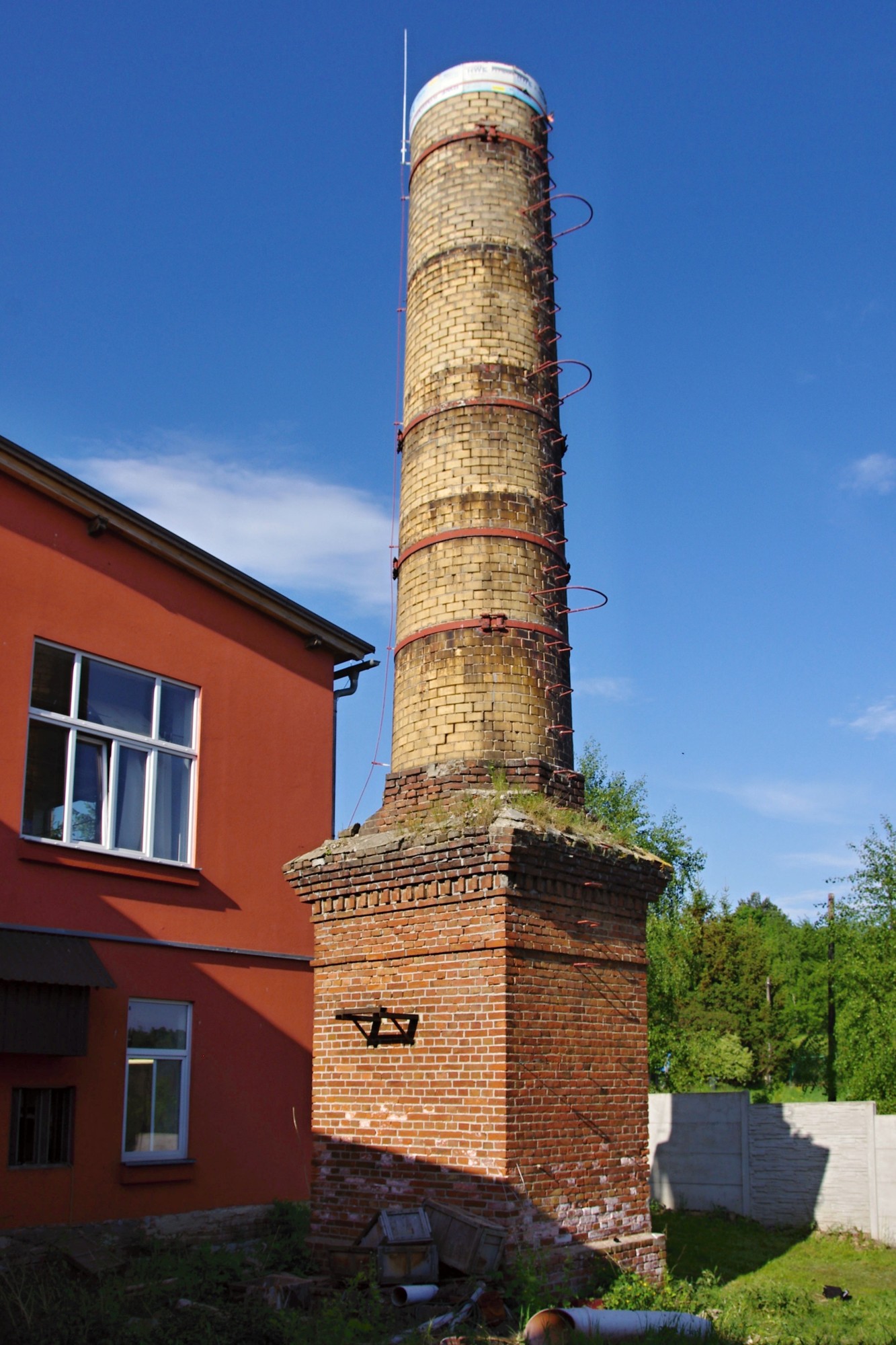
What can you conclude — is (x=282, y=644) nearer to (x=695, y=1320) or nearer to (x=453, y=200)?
(x=453, y=200)

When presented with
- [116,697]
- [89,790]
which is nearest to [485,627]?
[116,697]

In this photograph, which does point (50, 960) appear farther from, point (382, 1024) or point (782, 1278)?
point (782, 1278)

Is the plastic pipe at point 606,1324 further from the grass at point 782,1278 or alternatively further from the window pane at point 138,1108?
the window pane at point 138,1108

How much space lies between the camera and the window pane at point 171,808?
39.2 feet

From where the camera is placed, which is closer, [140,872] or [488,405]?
[488,405]

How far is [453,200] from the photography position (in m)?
11.4

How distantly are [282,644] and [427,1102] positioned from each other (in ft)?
21.5

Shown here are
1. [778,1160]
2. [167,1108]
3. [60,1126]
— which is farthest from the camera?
[778,1160]

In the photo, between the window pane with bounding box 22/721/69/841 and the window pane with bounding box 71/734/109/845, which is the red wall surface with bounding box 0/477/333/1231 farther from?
the window pane with bounding box 71/734/109/845

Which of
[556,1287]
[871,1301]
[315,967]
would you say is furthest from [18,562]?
[871,1301]

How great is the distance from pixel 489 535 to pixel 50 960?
5302 mm

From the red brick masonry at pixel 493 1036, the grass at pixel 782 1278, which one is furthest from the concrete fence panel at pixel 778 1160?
the red brick masonry at pixel 493 1036

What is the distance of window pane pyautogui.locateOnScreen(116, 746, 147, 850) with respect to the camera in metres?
11.5

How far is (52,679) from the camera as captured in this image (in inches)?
439
